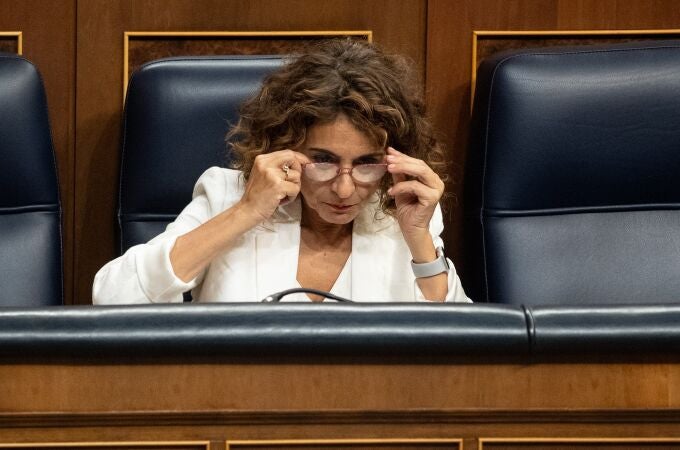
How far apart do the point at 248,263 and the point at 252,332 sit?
63 centimetres

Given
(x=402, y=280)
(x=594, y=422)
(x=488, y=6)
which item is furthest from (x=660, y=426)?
(x=488, y=6)

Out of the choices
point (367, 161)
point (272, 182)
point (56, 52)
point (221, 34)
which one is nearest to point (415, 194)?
point (367, 161)

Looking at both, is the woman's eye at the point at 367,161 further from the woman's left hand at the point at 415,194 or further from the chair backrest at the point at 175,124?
the chair backrest at the point at 175,124

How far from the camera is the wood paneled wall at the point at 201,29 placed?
1.78 m

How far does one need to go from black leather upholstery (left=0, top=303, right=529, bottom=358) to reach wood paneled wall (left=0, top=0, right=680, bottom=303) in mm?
948

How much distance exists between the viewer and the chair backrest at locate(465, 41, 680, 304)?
5.21 ft

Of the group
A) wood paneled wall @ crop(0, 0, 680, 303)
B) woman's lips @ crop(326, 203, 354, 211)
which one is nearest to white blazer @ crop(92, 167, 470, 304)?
woman's lips @ crop(326, 203, 354, 211)

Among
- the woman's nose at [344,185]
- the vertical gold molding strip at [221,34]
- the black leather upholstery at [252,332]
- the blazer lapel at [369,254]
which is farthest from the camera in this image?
the vertical gold molding strip at [221,34]

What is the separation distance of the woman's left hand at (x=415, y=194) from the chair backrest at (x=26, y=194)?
58cm

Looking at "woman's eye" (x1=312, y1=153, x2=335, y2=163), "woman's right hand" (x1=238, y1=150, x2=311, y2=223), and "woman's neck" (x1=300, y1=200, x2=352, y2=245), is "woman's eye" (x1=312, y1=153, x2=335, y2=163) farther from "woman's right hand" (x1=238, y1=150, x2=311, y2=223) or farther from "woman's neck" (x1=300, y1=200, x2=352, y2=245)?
"woman's neck" (x1=300, y1=200, x2=352, y2=245)

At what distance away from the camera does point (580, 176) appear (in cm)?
161

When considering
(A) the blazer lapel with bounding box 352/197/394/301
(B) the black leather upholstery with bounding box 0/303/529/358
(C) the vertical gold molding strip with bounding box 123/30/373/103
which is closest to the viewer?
(B) the black leather upholstery with bounding box 0/303/529/358

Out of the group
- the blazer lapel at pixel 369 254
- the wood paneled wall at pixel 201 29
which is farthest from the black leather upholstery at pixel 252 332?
the wood paneled wall at pixel 201 29

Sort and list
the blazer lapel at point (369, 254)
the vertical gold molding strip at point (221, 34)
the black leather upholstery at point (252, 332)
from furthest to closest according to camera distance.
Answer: the vertical gold molding strip at point (221, 34) → the blazer lapel at point (369, 254) → the black leather upholstery at point (252, 332)
